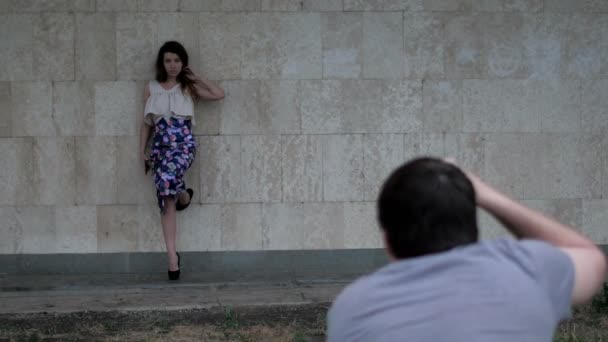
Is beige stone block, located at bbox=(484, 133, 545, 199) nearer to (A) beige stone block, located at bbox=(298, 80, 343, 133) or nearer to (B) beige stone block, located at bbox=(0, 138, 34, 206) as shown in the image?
(A) beige stone block, located at bbox=(298, 80, 343, 133)

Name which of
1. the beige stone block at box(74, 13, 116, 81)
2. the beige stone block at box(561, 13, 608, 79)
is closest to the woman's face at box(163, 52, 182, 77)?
the beige stone block at box(74, 13, 116, 81)

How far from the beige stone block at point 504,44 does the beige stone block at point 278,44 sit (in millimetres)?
1438

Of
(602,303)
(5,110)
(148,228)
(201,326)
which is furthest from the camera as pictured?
(148,228)

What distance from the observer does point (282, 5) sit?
7.33 meters

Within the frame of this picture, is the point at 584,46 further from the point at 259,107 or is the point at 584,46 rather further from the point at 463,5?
the point at 259,107

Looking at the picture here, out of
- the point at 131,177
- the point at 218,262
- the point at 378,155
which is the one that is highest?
the point at 378,155

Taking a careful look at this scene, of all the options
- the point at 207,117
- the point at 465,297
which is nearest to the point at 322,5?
the point at 207,117

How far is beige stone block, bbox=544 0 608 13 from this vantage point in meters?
7.48

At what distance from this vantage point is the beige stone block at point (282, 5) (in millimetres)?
7324

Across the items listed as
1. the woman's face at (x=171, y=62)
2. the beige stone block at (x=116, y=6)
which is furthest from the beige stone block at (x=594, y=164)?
the beige stone block at (x=116, y=6)

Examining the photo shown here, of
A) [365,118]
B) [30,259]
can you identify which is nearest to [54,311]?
[30,259]

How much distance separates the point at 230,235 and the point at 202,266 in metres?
0.35

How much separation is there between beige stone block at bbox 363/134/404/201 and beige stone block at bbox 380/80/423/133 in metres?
0.07

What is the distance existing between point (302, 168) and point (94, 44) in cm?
199
